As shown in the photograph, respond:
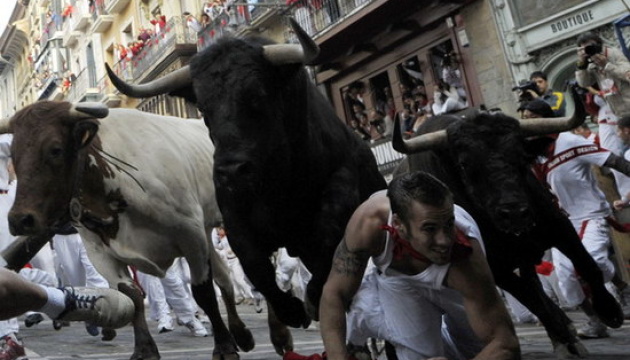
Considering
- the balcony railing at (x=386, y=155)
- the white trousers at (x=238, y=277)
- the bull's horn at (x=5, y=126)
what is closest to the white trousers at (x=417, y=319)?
the bull's horn at (x=5, y=126)

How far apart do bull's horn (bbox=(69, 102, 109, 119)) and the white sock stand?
2260 millimetres

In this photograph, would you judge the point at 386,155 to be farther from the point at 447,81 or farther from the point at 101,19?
the point at 101,19

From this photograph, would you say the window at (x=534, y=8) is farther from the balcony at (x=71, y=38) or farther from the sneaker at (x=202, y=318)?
the balcony at (x=71, y=38)

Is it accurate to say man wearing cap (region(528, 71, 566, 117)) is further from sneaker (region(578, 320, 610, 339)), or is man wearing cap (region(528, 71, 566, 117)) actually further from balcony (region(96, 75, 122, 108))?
balcony (region(96, 75, 122, 108))

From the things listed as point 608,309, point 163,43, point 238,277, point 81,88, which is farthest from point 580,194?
point 81,88

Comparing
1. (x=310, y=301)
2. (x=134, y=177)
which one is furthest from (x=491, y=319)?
(x=134, y=177)

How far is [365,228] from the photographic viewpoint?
12.4 ft

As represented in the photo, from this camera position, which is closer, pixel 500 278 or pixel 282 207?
pixel 282 207

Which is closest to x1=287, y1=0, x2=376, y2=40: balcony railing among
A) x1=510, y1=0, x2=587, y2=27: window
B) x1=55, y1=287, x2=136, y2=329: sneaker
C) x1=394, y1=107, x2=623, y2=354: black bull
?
x1=510, y1=0, x2=587, y2=27: window

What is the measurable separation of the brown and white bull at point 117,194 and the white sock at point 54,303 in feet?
4.97

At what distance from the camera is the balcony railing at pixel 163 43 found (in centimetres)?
2888

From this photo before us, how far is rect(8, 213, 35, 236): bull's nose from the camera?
5.38m

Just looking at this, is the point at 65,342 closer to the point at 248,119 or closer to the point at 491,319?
the point at 248,119

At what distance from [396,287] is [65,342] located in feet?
20.1
